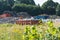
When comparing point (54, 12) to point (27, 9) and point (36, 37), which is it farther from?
point (36, 37)

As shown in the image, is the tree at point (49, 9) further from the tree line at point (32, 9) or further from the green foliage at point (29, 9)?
the green foliage at point (29, 9)

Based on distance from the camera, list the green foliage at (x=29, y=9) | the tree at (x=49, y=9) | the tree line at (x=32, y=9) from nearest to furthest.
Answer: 1. the tree line at (x=32, y=9)
2. the green foliage at (x=29, y=9)
3. the tree at (x=49, y=9)

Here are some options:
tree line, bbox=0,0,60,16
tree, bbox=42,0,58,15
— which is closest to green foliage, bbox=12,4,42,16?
tree line, bbox=0,0,60,16

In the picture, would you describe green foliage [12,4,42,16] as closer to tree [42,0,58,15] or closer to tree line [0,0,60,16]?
tree line [0,0,60,16]

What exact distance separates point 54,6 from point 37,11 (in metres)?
5.47

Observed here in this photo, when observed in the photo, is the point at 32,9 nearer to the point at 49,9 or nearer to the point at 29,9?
the point at 29,9

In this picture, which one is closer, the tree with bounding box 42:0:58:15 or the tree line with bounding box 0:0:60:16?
the tree line with bounding box 0:0:60:16

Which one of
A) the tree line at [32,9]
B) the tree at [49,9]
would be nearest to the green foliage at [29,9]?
the tree line at [32,9]

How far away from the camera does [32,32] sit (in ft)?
12.5

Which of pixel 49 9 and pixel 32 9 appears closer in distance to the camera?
pixel 32 9

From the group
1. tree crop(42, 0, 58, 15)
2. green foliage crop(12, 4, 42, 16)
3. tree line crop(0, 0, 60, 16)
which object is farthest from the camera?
tree crop(42, 0, 58, 15)

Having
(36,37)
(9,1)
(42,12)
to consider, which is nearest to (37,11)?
(42,12)

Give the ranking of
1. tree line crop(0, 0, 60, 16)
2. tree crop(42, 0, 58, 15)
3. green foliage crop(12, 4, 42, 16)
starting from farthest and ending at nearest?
1. tree crop(42, 0, 58, 15)
2. green foliage crop(12, 4, 42, 16)
3. tree line crop(0, 0, 60, 16)

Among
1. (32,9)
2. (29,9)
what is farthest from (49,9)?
(29,9)
